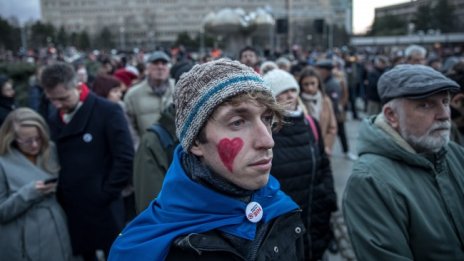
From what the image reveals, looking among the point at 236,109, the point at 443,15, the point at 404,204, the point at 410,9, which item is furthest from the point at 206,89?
the point at 443,15

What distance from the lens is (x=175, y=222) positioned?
1.50 m

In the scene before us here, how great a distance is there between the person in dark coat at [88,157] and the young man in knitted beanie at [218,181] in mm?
1834

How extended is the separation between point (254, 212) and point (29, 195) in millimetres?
2059

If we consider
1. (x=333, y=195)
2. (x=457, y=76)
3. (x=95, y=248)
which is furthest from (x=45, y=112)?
(x=457, y=76)

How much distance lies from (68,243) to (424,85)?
2767 millimetres

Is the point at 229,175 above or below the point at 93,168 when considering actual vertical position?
above

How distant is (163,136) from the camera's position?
9.11 ft

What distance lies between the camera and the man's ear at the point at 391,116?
2.31 metres

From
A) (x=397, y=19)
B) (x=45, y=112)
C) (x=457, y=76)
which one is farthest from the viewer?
(x=45, y=112)

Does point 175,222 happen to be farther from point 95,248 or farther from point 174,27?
point 174,27

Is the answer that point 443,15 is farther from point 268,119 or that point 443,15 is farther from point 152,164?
point 268,119

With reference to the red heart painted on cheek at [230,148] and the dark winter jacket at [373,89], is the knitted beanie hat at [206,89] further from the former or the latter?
the dark winter jacket at [373,89]

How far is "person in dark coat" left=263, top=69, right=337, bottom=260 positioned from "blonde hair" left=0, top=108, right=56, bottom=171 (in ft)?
5.95

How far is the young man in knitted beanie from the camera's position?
1475mm
